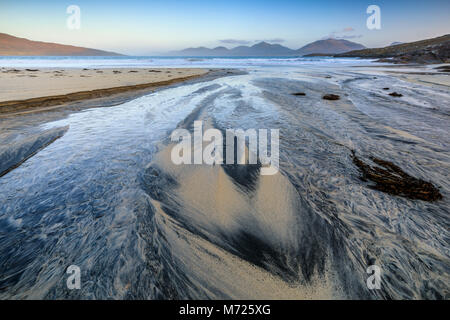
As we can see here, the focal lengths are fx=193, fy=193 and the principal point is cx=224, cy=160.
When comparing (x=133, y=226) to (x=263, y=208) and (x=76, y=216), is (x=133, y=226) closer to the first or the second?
(x=76, y=216)

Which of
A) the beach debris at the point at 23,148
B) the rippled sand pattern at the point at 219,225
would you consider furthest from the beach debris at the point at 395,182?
the beach debris at the point at 23,148

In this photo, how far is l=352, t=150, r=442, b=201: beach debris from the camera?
2849 millimetres

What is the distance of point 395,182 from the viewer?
10.3 ft

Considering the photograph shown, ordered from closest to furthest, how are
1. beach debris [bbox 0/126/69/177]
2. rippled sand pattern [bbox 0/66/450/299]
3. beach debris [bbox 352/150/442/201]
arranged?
rippled sand pattern [bbox 0/66/450/299] < beach debris [bbox 352/150/442/201] < beach debris [bbox 0/126/69/177]

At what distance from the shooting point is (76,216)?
Answer: 250 cm

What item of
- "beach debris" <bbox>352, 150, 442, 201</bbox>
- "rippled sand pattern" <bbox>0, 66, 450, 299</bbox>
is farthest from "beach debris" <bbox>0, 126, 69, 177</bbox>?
"beach debris" <bbox>352, 150, 442, 201</bbox>

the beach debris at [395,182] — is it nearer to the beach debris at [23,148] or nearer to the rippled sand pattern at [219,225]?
the rippled sand pattern at [219,225]

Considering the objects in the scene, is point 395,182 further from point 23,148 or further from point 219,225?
point 23,148

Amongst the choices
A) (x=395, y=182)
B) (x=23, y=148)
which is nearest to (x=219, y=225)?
(x=395, y=182)

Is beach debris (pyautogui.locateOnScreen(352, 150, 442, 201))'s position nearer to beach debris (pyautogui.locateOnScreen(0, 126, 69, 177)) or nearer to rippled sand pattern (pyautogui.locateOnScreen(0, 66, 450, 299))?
rippled sand pattern (pyautogui.locateOnScreen(0, 66, 450, 299))

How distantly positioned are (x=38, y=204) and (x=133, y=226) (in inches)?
60.4

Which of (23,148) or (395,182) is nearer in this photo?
(395,182)

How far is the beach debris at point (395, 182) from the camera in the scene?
9.35 feet

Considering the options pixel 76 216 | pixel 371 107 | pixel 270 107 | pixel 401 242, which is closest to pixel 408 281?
pixel 401 242
